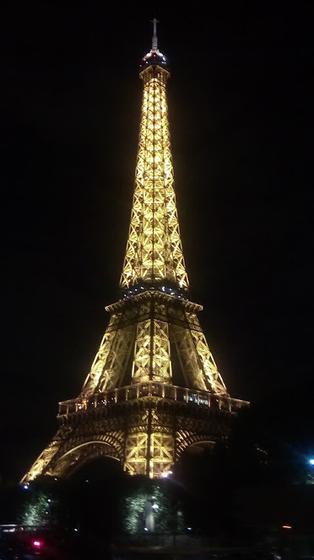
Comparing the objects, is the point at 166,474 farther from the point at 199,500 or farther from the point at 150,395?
the point at 150,395

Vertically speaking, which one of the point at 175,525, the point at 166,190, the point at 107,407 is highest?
the point at 166,190

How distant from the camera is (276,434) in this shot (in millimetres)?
45125

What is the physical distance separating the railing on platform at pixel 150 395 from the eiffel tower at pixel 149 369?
0.28 feet

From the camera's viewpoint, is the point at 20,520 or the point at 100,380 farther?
the point at 100,380

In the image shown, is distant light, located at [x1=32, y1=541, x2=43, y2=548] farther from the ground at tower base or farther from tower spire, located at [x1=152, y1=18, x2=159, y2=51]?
tower spire, located at [x1=152, y1=18, x2=159, y2=51]

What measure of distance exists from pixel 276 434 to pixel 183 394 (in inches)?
393

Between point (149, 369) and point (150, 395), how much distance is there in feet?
10.9

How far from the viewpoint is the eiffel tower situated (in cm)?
5003

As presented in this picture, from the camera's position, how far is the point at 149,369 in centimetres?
5297

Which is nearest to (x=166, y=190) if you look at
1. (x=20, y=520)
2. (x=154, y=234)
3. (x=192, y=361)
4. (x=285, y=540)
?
(x=154, y=234)

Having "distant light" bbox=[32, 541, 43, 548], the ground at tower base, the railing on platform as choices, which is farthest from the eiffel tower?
"distant light" bbox=[32, 541, 43, 548]

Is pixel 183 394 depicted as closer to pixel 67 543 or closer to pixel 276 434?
pixel 276 434

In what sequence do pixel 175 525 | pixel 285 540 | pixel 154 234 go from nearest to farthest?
pixel 285 540
pixel 175 525
pixel 154 234

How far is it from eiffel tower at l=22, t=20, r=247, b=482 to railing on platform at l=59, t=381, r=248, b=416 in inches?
3.4
